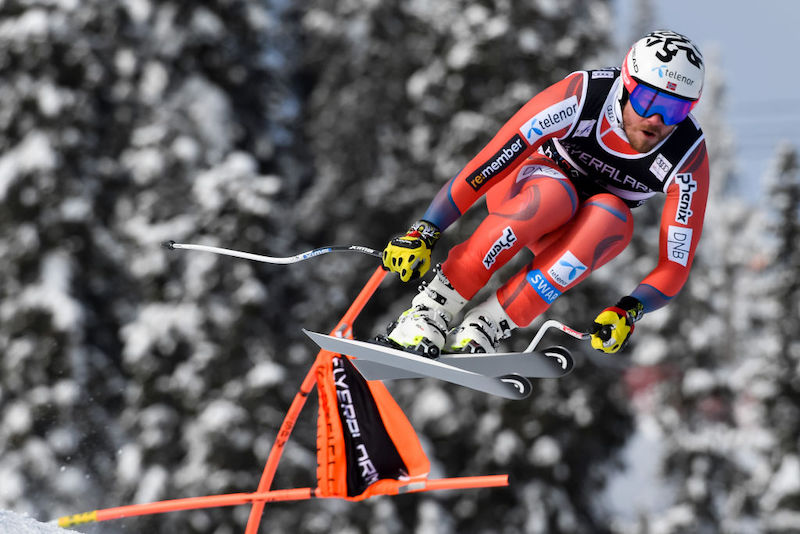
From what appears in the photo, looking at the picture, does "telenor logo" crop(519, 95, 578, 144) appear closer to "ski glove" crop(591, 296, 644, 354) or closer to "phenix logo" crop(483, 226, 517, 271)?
"phenix logo" crop(483, 226, 517, 271)

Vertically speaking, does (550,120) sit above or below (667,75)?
below

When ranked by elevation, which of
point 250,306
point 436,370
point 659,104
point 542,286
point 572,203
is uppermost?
point 659,104

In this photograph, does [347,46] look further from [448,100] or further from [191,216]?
[191,216]

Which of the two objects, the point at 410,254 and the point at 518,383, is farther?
the point at 518,383


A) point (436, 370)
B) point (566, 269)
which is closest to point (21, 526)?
point (436, 370)

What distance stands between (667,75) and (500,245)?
119 cm

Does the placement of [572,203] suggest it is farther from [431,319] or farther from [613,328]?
[431,319]


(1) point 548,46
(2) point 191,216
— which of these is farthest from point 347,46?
(2) point 191,216

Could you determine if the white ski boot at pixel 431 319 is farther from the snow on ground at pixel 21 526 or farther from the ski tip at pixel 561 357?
the snow on ground at pixel 21 526

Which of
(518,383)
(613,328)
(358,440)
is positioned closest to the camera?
(613,328)

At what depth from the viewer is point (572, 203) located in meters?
5.32

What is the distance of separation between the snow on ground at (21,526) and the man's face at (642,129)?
3.68m

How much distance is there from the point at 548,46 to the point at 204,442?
7.29 meters

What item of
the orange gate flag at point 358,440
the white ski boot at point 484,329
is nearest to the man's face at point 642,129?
the white ski boot at point 484,329
